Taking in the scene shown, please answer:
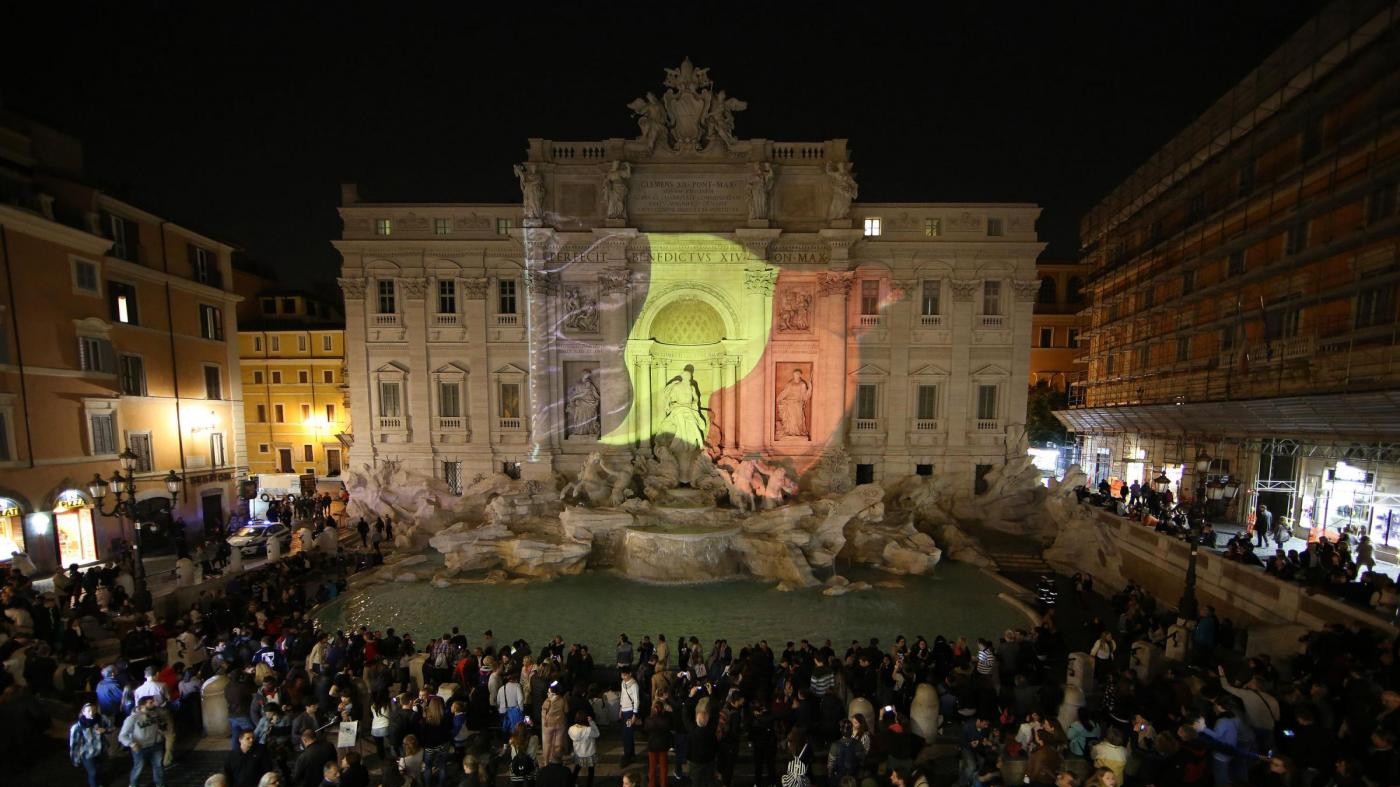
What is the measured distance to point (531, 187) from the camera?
831 inches

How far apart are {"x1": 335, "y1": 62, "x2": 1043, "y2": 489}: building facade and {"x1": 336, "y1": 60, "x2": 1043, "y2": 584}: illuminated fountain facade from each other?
3.2 inches

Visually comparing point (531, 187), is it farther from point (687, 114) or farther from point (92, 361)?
point (92, 361)

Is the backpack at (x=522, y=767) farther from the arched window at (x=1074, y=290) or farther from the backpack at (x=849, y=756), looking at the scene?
the arched window at (x=1074, y=290)

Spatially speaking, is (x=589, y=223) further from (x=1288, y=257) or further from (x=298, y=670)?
(x=1288, y=257)

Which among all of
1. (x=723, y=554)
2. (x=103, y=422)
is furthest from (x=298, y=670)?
(x=103, y=422)

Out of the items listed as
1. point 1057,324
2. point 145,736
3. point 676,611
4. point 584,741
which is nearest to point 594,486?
point 676,611

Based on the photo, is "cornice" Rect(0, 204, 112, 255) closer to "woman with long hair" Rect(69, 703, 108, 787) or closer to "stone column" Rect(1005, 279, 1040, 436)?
"woman with long hair" Rect(69, 703, 108, 787)

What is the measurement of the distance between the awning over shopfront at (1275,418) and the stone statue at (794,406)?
11.6m

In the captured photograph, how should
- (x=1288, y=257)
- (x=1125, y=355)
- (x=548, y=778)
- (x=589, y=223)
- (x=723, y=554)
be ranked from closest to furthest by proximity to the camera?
1. (x=548, y=778)
2. (x=1288, y=257)
3. (x=723, y=554)
4. (x=589, y=223)
5. (x=1125, y=355)

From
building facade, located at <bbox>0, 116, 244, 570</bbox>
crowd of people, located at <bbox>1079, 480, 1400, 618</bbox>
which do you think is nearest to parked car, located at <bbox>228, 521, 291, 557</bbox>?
building facade, located at <bbox>0, 116, 244, 570</bbox>

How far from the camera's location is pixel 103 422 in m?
16.4

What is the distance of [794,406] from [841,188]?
27.9 ft

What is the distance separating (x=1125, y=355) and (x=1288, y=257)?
9.36 metres

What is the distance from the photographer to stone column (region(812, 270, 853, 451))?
72.3 ft
